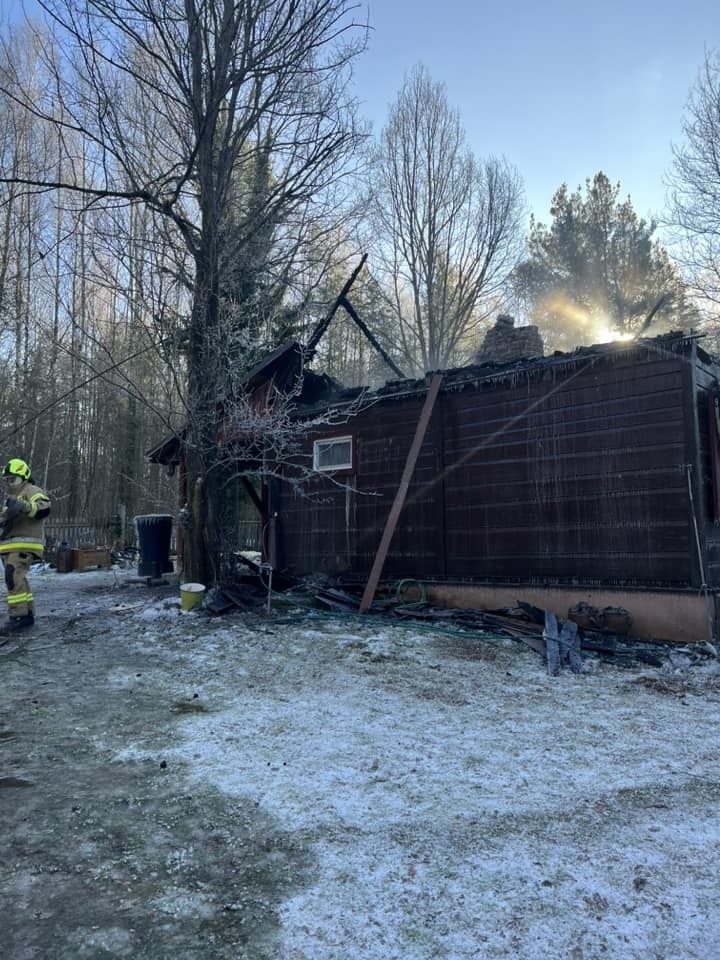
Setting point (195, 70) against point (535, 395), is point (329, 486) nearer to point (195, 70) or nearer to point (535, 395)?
point (535, 395)

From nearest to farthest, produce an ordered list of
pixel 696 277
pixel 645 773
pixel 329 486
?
1. pixel 645 773
2. pixel 329 486
3. pixel 696 277

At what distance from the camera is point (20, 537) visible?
734 cm

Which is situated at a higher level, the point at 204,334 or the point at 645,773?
the point at 204,334

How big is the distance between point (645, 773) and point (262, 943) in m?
2.41

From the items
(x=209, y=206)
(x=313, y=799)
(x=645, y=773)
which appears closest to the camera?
(x=313, y=799)

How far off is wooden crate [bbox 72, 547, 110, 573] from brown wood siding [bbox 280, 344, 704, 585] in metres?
8.16

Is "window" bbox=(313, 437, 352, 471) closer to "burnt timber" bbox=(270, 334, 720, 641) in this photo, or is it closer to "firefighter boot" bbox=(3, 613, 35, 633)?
"burnt timber" bbox=(270, 334, 720, 641)

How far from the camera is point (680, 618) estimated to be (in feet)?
22.2

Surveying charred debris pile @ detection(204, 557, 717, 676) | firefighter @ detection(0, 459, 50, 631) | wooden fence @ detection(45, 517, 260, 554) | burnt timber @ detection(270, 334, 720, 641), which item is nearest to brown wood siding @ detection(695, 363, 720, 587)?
burnt timber @ detection(270, 334, 720, 641)

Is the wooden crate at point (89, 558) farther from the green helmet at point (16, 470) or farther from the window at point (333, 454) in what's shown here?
the green helmet at point (16, 470)

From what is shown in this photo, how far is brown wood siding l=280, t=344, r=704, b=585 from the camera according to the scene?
704 cm

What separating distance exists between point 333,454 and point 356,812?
7581 mm

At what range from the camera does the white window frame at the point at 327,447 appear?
9930 millimetres

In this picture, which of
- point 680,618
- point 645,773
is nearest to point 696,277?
point 680,618
